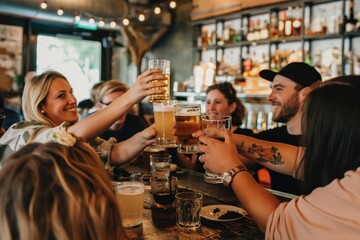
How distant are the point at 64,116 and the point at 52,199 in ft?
5.11

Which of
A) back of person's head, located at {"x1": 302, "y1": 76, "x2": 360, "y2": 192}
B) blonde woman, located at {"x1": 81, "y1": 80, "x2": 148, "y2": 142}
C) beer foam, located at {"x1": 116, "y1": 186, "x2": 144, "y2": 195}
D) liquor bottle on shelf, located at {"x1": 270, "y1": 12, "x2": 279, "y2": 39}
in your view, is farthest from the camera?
liquor bottle on shelf, located at {"x1": 270, "y1": 12, "x2": 279, "y2": 39}

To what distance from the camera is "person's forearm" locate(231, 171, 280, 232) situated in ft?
3.80

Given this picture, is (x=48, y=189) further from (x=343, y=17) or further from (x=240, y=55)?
(x=240, y=55)

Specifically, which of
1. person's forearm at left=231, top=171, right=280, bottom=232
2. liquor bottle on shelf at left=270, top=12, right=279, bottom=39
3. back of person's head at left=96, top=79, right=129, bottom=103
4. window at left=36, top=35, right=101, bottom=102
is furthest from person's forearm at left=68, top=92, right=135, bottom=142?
window at left=36, top=35, right=101, bottom=102

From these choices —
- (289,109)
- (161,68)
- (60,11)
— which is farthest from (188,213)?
(60,11)

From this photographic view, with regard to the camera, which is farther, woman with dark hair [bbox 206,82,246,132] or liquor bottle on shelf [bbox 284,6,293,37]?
liquor bottle on shelf [bbox 284,6,293,37]

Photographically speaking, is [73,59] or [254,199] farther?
[73,59]

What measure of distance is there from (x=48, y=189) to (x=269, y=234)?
715 mm

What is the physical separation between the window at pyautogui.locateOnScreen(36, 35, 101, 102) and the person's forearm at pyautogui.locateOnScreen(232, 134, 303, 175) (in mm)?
5476

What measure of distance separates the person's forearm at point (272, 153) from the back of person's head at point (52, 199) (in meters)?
1.18

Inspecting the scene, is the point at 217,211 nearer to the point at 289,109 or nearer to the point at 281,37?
the point at 289,109

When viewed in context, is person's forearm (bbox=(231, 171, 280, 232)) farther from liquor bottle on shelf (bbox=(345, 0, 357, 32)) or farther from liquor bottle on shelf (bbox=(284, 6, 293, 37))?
liquor bottle on shelf (bbox=(284, 6, 293, 37))

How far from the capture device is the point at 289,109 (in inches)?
107

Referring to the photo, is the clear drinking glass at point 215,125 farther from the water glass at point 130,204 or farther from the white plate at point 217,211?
the water glass at point 130,204
